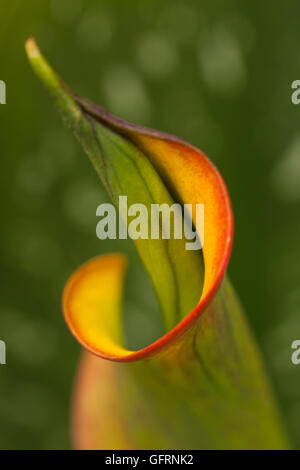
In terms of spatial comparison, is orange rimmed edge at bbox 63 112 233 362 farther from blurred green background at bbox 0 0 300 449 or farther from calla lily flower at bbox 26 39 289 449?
blurred green background at bbox 0 0 300 449

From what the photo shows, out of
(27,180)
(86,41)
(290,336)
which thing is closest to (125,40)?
(86,41)

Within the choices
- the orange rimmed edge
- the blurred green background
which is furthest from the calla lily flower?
the blurred green background

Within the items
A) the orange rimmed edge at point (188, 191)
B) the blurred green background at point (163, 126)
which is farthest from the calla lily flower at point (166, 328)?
the blurred green background at point (163, 126)

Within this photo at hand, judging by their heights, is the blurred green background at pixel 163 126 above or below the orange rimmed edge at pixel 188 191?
above

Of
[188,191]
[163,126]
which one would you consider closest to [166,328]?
[188,191]

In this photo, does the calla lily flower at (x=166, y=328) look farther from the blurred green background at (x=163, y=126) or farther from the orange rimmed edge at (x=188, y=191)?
the blurred green background at (x=163, y=126)

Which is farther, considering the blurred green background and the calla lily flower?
the blurred green background

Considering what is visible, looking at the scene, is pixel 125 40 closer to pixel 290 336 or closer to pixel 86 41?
pixel 86 41

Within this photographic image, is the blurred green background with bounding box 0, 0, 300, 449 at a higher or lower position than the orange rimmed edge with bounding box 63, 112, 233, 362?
higher
